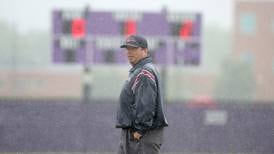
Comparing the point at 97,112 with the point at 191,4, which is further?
the point at 191,4

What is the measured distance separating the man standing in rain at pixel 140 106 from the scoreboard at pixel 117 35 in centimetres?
1672

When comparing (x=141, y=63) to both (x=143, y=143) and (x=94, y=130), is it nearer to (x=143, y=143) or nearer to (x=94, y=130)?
(x=143, y=143)

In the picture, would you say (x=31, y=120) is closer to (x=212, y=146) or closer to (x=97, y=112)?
(x=97, y=112)

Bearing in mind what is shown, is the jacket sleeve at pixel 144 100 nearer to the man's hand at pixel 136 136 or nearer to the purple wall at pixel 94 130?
the man's hand at pixel 136 136

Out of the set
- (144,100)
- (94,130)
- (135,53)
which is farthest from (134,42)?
(94,130)

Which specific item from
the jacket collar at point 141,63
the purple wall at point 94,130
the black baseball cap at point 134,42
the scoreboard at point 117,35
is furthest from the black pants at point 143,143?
the scoreboard at point 117,35

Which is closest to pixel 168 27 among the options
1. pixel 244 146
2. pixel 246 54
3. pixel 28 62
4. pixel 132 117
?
pixel 244 146

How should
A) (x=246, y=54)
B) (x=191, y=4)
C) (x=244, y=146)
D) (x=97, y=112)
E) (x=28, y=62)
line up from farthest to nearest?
1. (x=191, y=4)
2. (x=28, y=62)
3. (x=246, y=54)
4. (x=97, y=112)
5. (x=244, y=146)

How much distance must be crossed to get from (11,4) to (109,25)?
78743 mm

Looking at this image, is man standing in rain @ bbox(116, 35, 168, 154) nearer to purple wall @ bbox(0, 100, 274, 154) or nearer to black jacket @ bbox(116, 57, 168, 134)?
black jacket @ bbox(116, 57, 168, 134)

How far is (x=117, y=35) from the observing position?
2458 centimetres

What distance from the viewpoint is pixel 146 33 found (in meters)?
24.7

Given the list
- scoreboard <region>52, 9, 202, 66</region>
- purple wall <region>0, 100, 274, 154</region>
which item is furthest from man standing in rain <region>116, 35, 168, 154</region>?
scoreboard <region>52, 9, 202, 66</region>

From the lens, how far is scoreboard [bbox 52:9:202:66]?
23.9 metres
